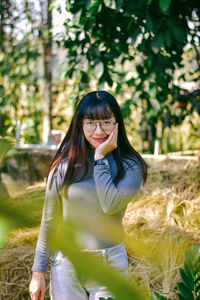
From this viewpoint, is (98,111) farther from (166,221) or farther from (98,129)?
(166,221)

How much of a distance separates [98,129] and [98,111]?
2.3 inches

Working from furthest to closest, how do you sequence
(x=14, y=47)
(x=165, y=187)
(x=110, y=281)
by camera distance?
(x=14, y=47)
(x=165, y=187)
(x=110, y=281)

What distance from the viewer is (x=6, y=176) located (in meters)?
2.65

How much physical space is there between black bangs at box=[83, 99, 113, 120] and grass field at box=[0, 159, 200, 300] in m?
0.61

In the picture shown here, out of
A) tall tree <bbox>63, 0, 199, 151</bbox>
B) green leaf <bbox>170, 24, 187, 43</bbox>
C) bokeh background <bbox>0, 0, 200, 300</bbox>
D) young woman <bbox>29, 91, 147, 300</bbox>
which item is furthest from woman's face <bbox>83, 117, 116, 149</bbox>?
green leaf <bbox>170, 24, 187, 43</bbox>

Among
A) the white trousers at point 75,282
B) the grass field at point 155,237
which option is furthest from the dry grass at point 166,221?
the white trousers at point 75,282

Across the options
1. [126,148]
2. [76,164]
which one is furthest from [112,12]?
[76,164]

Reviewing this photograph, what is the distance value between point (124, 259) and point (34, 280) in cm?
28

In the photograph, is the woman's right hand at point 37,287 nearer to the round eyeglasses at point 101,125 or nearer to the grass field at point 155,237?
the grass field at point 155,237

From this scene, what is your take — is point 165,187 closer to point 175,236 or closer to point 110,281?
point 175,236

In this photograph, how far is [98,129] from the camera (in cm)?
105

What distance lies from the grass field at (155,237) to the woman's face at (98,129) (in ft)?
1.85

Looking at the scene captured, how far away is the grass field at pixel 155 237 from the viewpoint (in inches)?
65.0

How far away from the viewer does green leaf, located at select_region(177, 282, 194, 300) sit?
487mm
